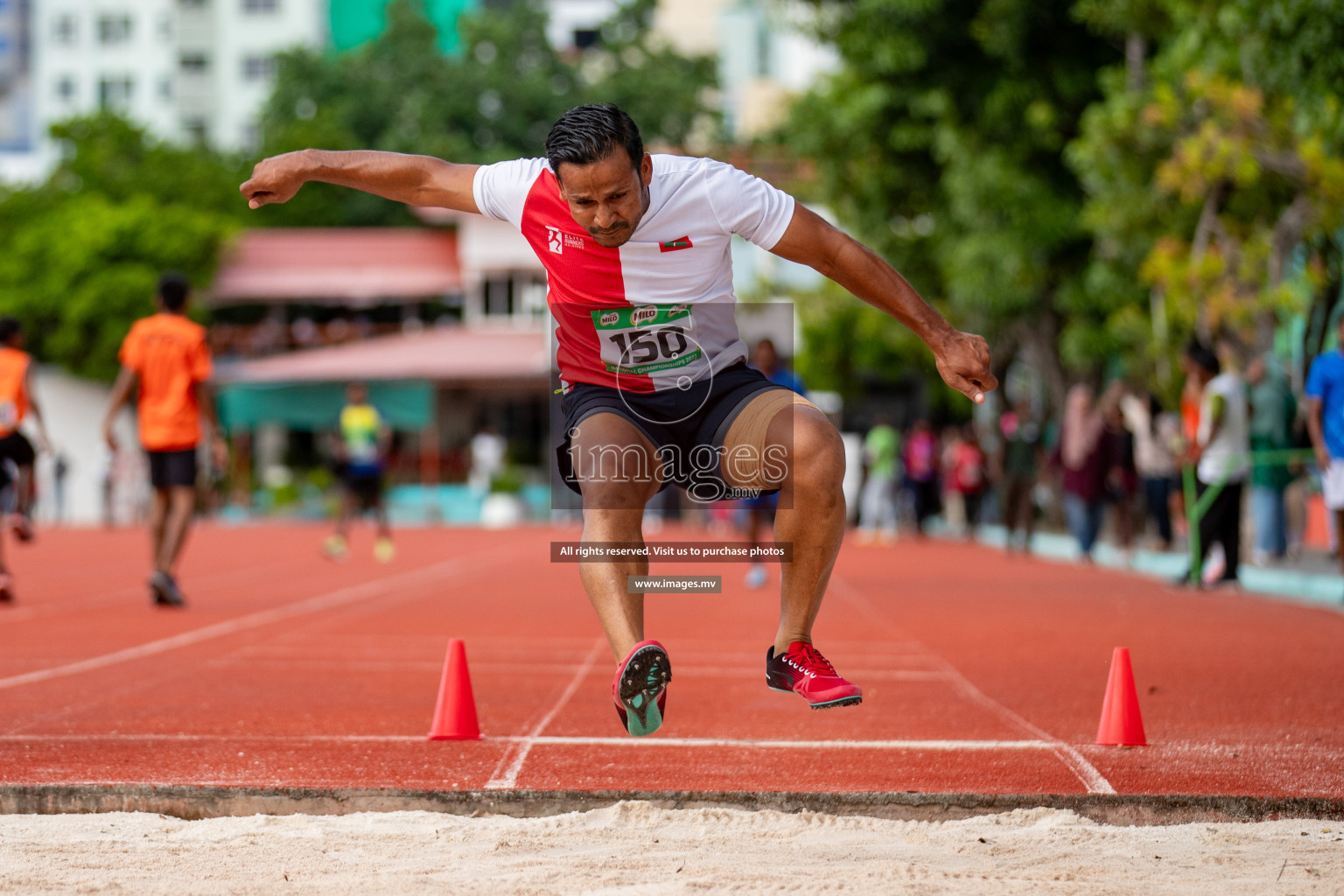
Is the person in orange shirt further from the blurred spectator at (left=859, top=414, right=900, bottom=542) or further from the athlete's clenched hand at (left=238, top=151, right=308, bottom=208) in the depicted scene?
the blurred spectator at (left=859, top=414, right=900, bottom=542)

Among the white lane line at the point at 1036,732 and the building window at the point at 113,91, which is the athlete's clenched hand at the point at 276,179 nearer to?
the white lane line at the point at 1036,732

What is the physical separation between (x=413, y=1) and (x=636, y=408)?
55662 millimetres

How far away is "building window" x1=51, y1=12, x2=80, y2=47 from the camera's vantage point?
69.2 m

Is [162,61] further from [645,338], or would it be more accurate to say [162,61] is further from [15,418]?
[645,338]

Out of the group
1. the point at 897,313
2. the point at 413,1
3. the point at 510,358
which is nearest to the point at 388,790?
the point at 897,313

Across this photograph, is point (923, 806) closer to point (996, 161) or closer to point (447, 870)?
point (447, 870)

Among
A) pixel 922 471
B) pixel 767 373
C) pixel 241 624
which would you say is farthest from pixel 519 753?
pixel 922 471

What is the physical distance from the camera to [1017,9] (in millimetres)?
20516

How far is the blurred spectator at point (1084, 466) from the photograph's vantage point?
59.2 ft

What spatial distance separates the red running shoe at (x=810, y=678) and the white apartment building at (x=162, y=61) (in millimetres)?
66062

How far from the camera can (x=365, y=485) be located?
62.5 feet

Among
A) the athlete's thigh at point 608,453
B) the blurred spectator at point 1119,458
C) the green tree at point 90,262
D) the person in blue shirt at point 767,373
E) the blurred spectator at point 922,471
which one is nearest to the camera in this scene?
the athlete's thigh at point 608,453

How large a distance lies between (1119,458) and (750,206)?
14351mm

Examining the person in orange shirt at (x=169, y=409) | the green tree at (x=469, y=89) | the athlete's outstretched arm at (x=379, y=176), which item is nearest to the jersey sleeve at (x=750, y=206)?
the athlete's outstretched arm at (x=379, y=176)
